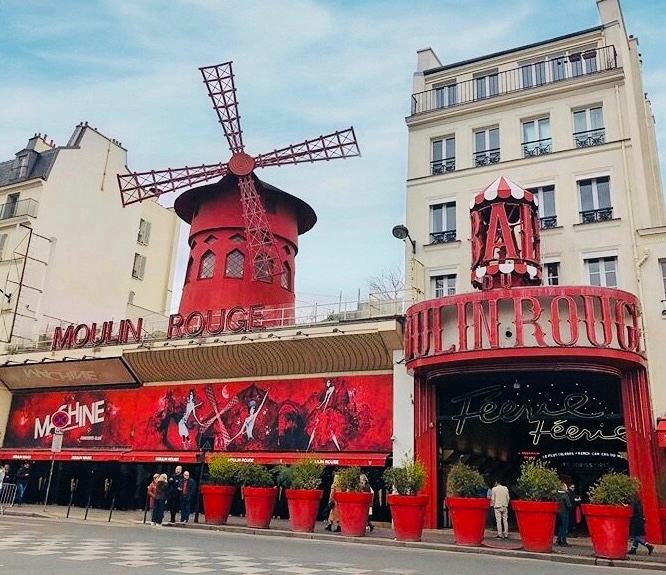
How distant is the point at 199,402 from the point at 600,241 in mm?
9911

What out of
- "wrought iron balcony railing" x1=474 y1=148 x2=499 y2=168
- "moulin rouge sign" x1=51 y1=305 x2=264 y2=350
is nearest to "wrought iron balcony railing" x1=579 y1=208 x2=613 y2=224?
"wrought iron balcony railing" x1=474 y1=148 x2=499 y2=168

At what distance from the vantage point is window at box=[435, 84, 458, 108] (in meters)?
16.3

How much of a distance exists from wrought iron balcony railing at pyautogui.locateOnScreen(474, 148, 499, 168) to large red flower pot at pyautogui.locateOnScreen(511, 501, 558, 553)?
324 inches

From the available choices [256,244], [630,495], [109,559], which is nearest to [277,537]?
[109,559]

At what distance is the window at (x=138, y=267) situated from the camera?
25172 mm

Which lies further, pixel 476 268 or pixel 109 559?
pixel 476 268

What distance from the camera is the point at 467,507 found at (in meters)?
9.58

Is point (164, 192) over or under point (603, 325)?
over

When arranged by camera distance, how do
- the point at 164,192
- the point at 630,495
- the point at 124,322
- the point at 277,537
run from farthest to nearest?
1. the point at 164,192
2. the point at 124,322
3. the point at 277,537
4. the point at 630,495

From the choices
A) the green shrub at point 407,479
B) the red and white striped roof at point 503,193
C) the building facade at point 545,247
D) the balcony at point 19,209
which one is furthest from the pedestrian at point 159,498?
the balcony at point 19,209

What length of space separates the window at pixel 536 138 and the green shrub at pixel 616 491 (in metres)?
7.82

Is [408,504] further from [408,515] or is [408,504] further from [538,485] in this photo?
[538,485]

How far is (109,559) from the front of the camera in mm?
6383

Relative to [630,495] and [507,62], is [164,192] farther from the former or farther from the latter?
[630,495]
